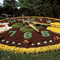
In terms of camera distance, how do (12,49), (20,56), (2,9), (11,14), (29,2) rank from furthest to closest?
(29,2) → (11,14) → (2,9) → (12,49) → (20,56)

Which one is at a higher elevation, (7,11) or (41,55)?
(41,55)

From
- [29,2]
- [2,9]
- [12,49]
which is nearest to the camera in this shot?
[12,49]

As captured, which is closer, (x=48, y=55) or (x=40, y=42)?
(x=48, y=55)

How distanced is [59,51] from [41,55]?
3.05 ft

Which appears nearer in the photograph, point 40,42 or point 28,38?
point 40,42

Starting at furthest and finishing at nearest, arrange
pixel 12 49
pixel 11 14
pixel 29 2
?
1. pixel 29 2
2. pixel 11 14
3. pixel 12 49

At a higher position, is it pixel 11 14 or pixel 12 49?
pixel 12 49

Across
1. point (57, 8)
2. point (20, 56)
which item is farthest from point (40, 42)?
point (57, 8)

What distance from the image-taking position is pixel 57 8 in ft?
37.9

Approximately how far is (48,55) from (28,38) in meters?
1.72

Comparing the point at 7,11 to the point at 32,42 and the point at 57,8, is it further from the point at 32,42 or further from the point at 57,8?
the point at 32,42

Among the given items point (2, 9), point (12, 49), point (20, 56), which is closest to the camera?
point (20, 56)

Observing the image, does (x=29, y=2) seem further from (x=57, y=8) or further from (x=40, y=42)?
(x=40, y=42)

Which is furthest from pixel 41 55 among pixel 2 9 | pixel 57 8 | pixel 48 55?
pixel 2 9
